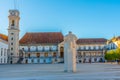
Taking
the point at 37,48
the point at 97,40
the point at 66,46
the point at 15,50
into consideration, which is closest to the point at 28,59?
the point at 37,48

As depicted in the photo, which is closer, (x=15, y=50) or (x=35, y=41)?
(x=15, y=50)

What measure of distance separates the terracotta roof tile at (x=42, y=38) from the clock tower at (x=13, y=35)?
48.0ft

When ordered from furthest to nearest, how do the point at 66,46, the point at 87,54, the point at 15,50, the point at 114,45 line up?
the point at 87,54
the point at 114,45
the point at 15,50
the point at 66,46

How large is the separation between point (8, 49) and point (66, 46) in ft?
208

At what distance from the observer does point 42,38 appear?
3994 inches

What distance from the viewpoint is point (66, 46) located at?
76.6 feet

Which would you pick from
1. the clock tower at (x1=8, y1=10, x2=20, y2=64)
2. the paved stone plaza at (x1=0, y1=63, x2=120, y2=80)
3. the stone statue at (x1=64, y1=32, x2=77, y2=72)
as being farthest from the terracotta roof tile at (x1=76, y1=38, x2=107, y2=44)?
the stone statue at (x1=64, y1=32, x2=77, y2=72)

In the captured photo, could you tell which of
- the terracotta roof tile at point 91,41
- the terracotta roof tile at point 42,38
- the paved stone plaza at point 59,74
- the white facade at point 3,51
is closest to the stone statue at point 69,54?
the paved stone plaza at point 59,74

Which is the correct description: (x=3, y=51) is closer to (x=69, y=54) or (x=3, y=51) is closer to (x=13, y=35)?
(x=13, y=35)

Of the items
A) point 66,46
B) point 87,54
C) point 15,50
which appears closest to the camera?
point 66,46

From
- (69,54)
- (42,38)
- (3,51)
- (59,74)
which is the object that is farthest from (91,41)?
(59,74)

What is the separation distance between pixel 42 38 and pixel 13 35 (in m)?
19.0

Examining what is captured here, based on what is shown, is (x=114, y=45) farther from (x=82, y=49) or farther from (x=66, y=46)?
(x=66, y=46)

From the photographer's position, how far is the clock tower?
83.4 metres
